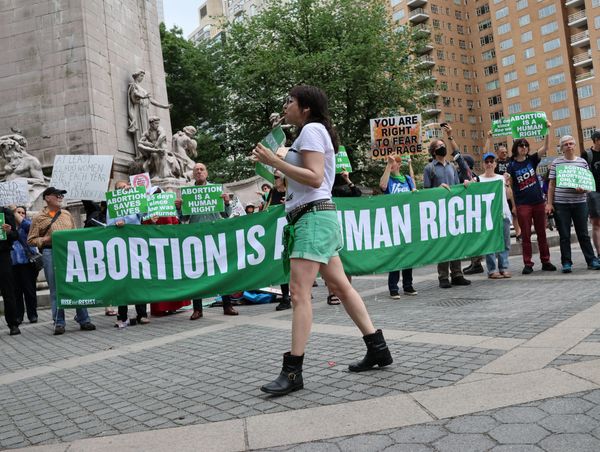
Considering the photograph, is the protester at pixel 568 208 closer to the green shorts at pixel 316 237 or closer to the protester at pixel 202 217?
the protester at pixel 202 217

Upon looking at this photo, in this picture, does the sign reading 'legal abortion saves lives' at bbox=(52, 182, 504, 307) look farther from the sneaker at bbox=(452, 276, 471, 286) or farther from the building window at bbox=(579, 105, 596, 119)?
the building window at bbox=(579, 105, 596, 119)

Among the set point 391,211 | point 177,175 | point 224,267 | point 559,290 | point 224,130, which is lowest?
point 559,290

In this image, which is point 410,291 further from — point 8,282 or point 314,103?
point 8,282

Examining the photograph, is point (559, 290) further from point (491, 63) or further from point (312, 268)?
point (491, 63)

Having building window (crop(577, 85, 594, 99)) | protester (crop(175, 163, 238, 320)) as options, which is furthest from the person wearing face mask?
building window (crop(577, 85, 594, 99))

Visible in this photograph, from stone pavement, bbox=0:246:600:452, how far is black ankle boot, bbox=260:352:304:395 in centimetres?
6

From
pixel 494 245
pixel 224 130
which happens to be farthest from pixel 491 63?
pixel 494 245

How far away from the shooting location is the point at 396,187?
9.29 meters

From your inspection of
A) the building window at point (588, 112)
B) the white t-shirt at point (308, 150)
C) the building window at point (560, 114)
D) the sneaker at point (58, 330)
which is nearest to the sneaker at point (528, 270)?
the white t-shirt at point (308, 150)

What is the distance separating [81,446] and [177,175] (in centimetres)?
1623

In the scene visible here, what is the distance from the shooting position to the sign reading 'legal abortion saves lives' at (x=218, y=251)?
8.20 meters

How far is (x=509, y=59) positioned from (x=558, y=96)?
10069 millimetres

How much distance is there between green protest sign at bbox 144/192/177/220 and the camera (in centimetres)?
866

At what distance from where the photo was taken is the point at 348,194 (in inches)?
352
